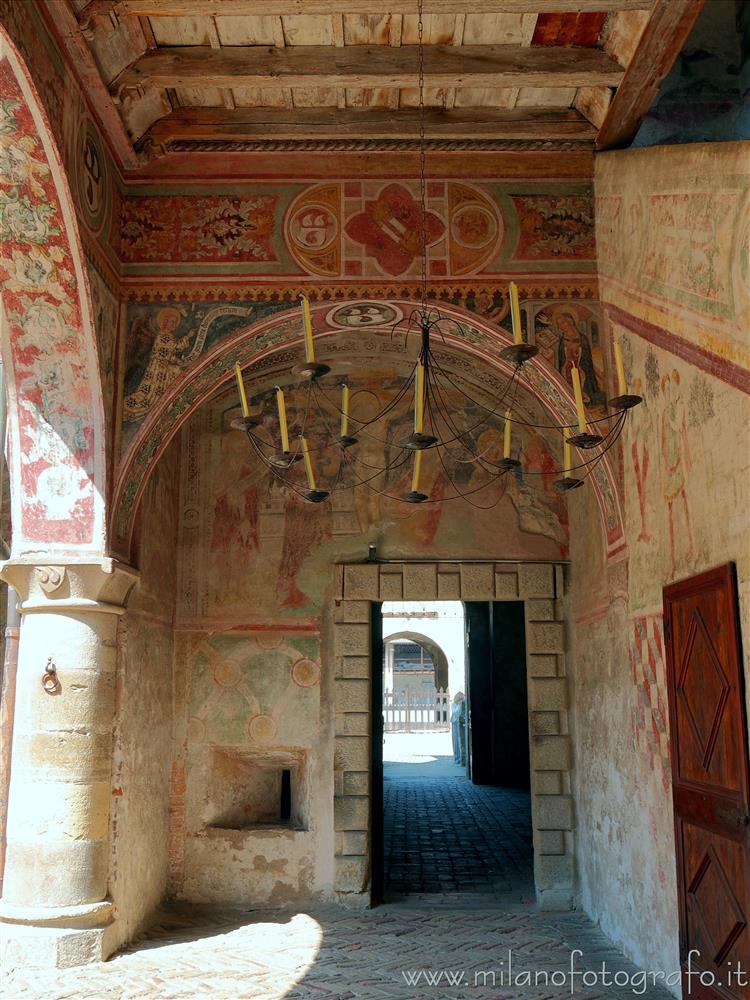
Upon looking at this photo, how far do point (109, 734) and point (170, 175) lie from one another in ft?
13.2

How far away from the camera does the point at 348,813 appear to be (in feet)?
26.0

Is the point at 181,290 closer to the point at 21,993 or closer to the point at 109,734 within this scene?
the point at 109,734

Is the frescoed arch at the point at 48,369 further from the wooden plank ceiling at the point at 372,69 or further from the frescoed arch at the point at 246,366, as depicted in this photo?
the wooden plank ceiling at the point at 372,69

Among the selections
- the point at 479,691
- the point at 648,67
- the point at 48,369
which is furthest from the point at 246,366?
the point at 479,691

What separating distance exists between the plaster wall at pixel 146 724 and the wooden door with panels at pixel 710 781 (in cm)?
374

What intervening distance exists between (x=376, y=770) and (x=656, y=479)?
4055 mm

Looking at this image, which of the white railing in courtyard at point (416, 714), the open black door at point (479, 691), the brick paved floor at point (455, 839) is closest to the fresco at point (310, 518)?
the brick paved floor at point (455, 839)

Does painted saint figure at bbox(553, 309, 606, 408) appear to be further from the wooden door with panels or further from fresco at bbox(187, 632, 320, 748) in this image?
fresco at bbox(187, 632, 320, 748)

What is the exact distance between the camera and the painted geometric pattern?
5574 millimetres

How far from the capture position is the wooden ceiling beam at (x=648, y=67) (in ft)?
17.5

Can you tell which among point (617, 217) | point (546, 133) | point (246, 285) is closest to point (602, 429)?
point (617, 217)

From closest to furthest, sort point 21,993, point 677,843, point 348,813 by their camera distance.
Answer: point 677,843, point 21,993, point 348,813

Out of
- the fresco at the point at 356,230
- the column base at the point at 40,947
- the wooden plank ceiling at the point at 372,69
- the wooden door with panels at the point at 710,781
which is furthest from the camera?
the fresco at the point at 356,230

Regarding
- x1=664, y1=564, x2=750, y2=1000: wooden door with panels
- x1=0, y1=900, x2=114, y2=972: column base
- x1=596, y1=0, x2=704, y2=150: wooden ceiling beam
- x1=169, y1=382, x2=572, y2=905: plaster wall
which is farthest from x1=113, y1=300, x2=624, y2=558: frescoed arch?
x1=0, y1=900, x2=114, y2=972: column base
